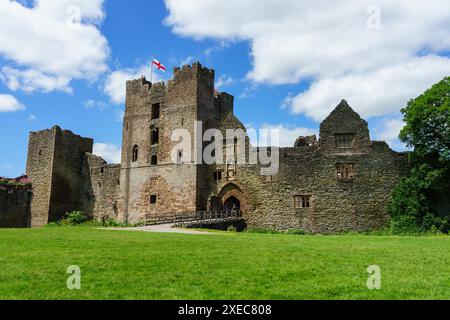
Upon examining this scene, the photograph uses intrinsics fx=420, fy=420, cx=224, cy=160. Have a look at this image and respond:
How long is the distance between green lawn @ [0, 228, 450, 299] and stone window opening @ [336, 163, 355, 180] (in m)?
17.1

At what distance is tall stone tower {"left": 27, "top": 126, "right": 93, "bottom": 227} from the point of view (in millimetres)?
40500

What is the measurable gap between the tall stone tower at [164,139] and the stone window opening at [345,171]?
11179 millimetres

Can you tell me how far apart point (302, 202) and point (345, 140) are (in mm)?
5530

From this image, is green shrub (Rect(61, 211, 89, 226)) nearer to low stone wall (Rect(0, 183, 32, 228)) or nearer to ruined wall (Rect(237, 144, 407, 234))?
low stone wall (Rect(0, 183, 32, 228))

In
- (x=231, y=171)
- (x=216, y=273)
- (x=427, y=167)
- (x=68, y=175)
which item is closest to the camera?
(x=216, y=273)

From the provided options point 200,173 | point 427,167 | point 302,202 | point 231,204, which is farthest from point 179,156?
point 427,167

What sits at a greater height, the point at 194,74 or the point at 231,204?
the point at 194,74

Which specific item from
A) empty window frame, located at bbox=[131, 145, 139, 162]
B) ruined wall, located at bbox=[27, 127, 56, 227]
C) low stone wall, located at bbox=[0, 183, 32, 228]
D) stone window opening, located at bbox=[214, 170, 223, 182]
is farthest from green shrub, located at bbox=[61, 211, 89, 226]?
stone window opening, located at bbox=[214, 170, 223, 182]

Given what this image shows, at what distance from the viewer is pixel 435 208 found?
27.4 m

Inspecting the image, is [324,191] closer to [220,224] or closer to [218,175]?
[220,224]

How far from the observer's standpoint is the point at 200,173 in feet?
115
